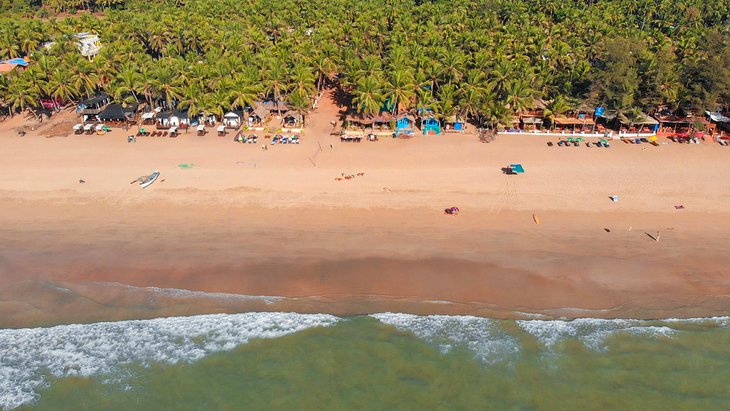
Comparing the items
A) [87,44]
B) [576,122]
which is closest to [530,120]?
[576,122]

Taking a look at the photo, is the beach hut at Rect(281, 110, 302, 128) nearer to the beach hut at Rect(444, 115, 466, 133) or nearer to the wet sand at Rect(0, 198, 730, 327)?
the beach hut at Rect(444, 115, 466, 133)

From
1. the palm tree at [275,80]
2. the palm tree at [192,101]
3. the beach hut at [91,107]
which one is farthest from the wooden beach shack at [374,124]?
the beach hut at [91,107]

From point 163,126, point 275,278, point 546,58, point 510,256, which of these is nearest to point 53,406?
point 275,278

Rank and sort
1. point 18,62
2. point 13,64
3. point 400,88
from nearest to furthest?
point 400,88 → point 13,64 → point 18,62

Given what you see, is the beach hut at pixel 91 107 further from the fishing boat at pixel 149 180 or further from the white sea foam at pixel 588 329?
the white sea foam at pixel 588 329

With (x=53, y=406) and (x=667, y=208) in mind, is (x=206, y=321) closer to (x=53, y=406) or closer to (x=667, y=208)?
(x=53, y=406)

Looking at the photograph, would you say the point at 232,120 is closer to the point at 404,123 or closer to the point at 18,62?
the point at 404,123
